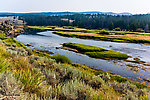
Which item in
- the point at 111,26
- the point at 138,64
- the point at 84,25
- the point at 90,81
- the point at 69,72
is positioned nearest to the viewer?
the point at 90,81

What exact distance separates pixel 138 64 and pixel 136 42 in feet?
105

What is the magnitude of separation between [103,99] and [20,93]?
2417mm

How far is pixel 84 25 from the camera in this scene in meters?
140

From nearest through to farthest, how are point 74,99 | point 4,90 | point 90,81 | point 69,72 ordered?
point 4,90, point 74,99, point 90,81, point 69,72

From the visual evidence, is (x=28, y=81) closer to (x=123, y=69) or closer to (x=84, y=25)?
(x=123, y=69)

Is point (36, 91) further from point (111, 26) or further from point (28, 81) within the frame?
point (111, 26)

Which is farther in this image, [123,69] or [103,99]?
[123,69]

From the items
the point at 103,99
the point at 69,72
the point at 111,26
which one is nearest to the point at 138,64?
the point at 69,72

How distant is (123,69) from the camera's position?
879 inches

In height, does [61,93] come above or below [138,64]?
above

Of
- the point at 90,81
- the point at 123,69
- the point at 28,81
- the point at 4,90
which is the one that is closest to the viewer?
the point at 4,90

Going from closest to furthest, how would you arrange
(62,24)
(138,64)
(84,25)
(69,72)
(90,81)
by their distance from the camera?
(90,81)
(69,72)
(138,64)
(84,25)
(62,24)

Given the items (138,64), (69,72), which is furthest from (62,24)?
(69,72)

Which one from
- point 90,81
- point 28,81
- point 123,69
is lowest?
point 123,69
